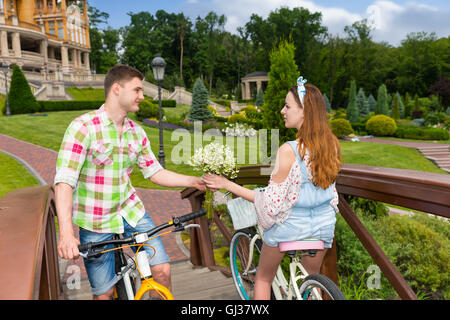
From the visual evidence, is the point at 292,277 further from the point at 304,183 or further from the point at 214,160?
the point at 214,160

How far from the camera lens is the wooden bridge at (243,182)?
50.7 inches

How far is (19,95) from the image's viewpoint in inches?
1062

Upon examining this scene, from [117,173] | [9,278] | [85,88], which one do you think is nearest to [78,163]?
[117,173]

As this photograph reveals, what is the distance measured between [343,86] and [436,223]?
2139 inches

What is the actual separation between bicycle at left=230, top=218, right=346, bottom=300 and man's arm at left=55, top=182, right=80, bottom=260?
130 centimetres

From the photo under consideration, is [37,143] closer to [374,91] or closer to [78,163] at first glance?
[78,163]

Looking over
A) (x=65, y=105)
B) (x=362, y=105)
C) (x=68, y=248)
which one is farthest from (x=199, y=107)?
(x=68, y=248)

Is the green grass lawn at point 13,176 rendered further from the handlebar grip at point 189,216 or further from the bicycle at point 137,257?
the handlebar grip at point 189,216

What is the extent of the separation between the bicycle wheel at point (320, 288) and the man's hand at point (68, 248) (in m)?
1.40

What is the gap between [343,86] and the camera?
55.9m

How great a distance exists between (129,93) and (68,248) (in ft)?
3.67

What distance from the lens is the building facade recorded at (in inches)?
1801

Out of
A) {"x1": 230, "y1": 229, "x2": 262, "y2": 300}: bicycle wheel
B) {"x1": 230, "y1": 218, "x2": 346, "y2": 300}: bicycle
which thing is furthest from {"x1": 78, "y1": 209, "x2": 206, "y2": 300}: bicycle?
{"x1": 230, "y1": 229, "x2": 262, "y2": 300}: bicycle wheel

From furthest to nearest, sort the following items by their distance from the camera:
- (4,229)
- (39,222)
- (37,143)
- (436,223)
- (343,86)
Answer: (343,86) → (37,143) → (436,223) → (39,222) → (4,229)
